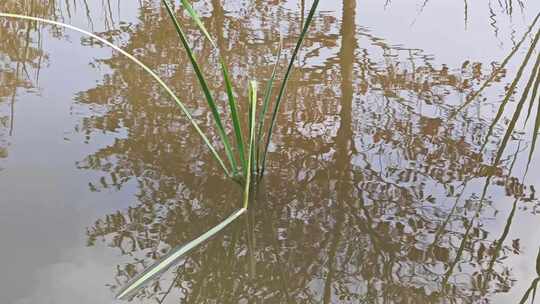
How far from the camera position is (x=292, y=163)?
2.05 meters

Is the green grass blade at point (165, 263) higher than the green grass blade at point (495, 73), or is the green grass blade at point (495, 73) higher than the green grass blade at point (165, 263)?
the green grass blade at point (495, 73)

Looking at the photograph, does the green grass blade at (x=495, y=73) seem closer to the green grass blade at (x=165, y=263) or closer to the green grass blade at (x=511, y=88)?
the green grass blade at (x=511, y=88)

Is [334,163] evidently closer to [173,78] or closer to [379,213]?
[379,213]

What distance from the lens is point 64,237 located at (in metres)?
Result: 1.67

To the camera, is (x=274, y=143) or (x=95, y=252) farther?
(x=274, y=143)

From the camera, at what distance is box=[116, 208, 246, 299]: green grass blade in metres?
1.47

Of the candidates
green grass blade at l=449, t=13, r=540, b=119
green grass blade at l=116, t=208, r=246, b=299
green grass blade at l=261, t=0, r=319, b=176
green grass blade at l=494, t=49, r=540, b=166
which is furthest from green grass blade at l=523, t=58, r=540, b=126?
green grass blade at l=116, t=208, r=246, b=299

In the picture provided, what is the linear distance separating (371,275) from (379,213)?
0.95 feet

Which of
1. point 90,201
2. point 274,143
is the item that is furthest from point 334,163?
point 90,201

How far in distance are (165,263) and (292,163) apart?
65cm

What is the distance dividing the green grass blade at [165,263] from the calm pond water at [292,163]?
2 centimetres

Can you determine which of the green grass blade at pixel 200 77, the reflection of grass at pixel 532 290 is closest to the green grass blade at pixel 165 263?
the green grass blade at pixel 200 77

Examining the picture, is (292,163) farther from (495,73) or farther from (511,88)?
(495,73)

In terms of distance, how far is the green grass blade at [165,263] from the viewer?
4.82 feet
